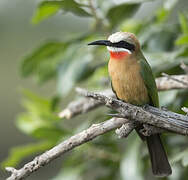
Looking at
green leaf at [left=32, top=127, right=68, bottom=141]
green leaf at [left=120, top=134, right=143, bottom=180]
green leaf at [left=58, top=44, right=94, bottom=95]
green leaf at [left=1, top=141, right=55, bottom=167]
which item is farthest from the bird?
green leaf at [left=1, top=141, right=55, bottom=167]

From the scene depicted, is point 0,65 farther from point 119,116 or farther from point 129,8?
point 119,116

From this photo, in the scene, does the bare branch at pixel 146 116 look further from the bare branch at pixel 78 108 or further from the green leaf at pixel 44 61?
the green leaf at pixel 44 61

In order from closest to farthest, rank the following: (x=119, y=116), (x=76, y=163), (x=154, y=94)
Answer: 1. (x=119, y=116)
2. (x=154, y=94)
3. (x=76, y=163)

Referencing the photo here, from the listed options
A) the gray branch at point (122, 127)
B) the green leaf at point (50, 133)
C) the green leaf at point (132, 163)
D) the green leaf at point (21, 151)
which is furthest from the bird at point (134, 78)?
the green leaf at point (21, 151)

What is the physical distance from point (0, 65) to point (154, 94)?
4.11m

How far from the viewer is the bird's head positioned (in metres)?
3.15

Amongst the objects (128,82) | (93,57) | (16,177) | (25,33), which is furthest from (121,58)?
(25,33)

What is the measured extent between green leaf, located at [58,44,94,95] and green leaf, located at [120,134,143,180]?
1.66 ft

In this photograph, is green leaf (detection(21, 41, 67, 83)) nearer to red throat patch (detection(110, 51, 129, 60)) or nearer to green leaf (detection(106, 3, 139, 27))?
green leaf (detection(106, 3, 139, 27))

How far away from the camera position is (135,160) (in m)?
3.21

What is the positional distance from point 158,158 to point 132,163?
0.58ft

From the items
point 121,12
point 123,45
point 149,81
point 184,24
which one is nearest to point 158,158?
point 149,81

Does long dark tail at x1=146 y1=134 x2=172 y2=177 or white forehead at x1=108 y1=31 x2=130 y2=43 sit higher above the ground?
white forehead at x1=108 y1=31 x2=130 y2=43

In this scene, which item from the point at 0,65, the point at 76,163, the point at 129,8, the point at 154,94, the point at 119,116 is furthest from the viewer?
the point at 0,65
